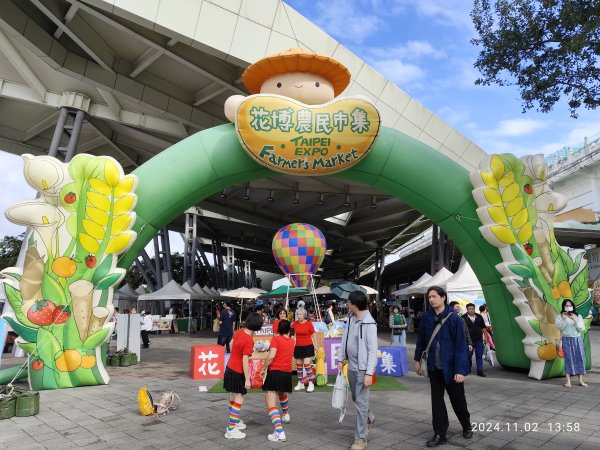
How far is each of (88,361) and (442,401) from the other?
20.1 ft

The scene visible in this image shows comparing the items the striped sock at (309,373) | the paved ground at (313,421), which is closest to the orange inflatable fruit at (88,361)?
the paved ground at (313,421)

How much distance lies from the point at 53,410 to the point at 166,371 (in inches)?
153

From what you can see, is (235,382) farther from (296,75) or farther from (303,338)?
(296,75)

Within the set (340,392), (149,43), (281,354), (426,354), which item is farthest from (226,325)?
(149,43)

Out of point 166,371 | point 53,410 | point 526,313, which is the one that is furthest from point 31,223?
point 526,313

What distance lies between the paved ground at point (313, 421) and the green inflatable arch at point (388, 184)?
67.7 inches

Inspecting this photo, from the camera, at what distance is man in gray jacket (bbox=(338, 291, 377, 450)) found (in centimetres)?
436

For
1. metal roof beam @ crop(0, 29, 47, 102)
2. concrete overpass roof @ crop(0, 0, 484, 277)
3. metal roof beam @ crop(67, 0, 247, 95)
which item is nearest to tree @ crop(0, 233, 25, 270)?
concrete overpass roof @ crop(0, 0, 484, 277)

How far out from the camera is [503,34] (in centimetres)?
934

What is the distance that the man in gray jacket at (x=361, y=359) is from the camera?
14.3ft

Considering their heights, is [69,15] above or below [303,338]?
above

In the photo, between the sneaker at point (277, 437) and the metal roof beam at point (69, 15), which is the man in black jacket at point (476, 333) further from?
the metal roof beam at point (69, 15)

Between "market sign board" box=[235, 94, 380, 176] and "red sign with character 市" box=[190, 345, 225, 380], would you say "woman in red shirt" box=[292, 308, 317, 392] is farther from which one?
"market sign board" box=[235, 94, 380, 176]

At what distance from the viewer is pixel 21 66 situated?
13516mm
